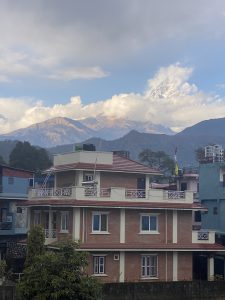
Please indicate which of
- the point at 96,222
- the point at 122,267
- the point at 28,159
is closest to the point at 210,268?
the point at 122,267

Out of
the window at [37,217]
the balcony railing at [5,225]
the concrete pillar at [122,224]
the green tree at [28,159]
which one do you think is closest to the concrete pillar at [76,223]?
the concrete pillar at [122,224]

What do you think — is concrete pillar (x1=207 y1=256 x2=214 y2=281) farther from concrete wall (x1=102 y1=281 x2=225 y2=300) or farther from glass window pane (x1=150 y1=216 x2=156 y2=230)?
glass window pane (x1=150 y1=216 x2=156 y2=230)

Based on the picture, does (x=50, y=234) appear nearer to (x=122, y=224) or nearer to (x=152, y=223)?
(x=122, y=224)

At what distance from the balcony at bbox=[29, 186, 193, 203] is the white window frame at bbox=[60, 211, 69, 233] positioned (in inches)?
45.1

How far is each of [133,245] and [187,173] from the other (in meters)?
21.8

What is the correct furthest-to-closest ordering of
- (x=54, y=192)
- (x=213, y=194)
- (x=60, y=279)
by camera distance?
(x=213, y=194) < (x=54, y=192) < (x=60, y=279)

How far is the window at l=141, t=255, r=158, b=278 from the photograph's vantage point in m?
37.3

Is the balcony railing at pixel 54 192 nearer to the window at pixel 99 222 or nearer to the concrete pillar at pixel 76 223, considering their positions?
the concrete pillar at pixel 76 223

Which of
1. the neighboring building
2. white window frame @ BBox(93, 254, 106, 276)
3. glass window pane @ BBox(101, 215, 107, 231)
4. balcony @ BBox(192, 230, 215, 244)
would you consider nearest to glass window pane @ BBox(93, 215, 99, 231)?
glass window pane @ BBox(101, 215, 107, 231)

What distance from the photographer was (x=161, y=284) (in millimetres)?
34250

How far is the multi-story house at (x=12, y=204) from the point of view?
47.6m

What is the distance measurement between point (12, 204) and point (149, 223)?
15.7m

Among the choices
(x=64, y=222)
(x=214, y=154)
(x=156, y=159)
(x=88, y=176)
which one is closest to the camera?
(x=64, y=222)

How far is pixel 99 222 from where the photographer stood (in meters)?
36.6
